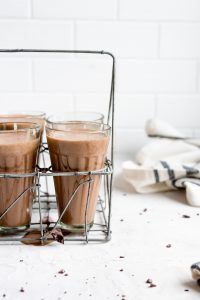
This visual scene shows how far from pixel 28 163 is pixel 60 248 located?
5.4 inches

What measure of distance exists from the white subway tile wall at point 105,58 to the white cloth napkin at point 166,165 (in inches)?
4.1

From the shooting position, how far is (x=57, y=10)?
1.17 metres

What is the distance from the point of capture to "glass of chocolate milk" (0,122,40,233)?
69cm

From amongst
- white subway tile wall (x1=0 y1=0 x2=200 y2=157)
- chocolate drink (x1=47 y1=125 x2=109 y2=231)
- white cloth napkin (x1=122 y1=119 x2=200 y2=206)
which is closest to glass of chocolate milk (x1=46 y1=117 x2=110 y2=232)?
chocolate drink (x1=47 y1=125 x2=109 y2=231)

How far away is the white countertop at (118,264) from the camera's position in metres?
0.59

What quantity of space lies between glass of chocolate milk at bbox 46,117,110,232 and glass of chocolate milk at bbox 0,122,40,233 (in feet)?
0.11

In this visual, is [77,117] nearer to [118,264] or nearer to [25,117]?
[25,117]

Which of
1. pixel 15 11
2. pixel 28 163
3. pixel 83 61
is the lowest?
pixel 28 163

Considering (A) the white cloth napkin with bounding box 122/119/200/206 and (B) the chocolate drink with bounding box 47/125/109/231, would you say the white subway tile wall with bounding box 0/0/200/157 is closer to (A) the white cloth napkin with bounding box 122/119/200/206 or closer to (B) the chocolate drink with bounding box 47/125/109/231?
(A) the white cloth napkin with bounding box 122/119/200/206

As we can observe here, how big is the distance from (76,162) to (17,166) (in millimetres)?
89

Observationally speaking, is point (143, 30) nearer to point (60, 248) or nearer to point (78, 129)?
point (78, 129)

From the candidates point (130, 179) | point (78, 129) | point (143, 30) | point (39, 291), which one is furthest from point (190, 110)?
point (39, 291)

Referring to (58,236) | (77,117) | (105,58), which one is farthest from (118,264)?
(105,58)

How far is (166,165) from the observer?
973 millimetres
